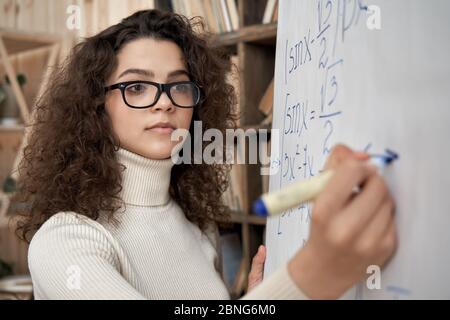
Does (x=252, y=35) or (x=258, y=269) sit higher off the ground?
(x=252, y=35)

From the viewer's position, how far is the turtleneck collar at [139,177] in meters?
1.01

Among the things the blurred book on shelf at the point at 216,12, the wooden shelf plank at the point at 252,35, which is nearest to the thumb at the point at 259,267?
the wooden shelf plank at the point at 252,35

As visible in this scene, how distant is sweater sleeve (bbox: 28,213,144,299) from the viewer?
2.34ft

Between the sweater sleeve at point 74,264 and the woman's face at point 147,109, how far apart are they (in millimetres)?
213

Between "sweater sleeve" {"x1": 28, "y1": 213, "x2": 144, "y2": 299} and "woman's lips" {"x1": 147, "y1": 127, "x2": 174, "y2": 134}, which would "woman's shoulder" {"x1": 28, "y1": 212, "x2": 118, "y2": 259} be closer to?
"sweater sleeve" {"x1": 28, "y1": 213, "x2": 144, "y2": 299}

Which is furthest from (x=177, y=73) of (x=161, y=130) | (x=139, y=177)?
(x=139, y=177)

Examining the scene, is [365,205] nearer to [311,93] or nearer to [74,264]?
[311,93]

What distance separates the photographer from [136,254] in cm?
94

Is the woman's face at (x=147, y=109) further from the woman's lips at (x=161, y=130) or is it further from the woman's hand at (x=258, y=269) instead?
the woman's hand at (x=258, y=269)

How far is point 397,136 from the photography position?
57cm

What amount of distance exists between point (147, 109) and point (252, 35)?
822 millimetres

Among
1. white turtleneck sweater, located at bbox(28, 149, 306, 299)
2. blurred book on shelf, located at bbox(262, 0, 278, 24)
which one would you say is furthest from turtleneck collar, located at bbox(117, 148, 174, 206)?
blurred book on shelf, located at bbox(262, 0, 278, 24)

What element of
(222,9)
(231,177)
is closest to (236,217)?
(231,177)

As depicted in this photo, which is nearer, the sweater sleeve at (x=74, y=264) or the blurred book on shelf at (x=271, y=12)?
the sweater sleeve at (x=74, y=264)
